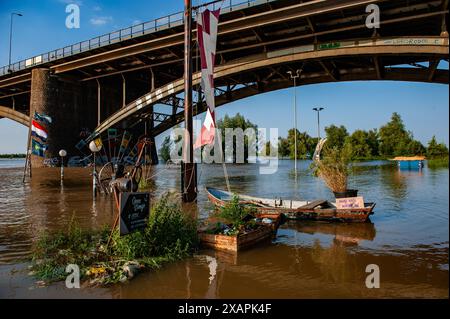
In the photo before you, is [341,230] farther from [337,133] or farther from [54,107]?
[337,133]

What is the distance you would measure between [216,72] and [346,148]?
19595mm

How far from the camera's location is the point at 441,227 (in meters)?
9.52

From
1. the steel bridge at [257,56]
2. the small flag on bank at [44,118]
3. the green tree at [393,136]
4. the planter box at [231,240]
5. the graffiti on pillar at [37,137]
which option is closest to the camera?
the planter box at [231,240]

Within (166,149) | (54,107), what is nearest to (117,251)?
(54,107)

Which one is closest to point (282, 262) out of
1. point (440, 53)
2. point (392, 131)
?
point (440, 53)

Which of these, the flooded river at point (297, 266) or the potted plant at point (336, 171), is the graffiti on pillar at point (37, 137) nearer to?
the flooded river at point (297, 266)

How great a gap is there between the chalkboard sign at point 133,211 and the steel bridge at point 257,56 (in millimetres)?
9335

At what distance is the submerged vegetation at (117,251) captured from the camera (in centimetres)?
553

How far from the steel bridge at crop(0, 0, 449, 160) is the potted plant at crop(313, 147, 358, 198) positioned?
6.90 meters

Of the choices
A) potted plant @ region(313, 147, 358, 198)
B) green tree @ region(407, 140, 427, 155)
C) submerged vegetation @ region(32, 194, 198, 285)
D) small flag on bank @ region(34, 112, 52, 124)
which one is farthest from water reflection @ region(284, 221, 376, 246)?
green tree @ region(407, 140, 427, 155)

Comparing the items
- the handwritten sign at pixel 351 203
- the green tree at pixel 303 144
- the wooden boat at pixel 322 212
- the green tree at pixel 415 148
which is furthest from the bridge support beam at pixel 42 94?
the green tree at pixel 303 144

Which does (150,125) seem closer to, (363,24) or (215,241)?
(363,24)

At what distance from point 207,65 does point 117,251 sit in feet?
22.7

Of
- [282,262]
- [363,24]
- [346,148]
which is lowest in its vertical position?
[282,262]
